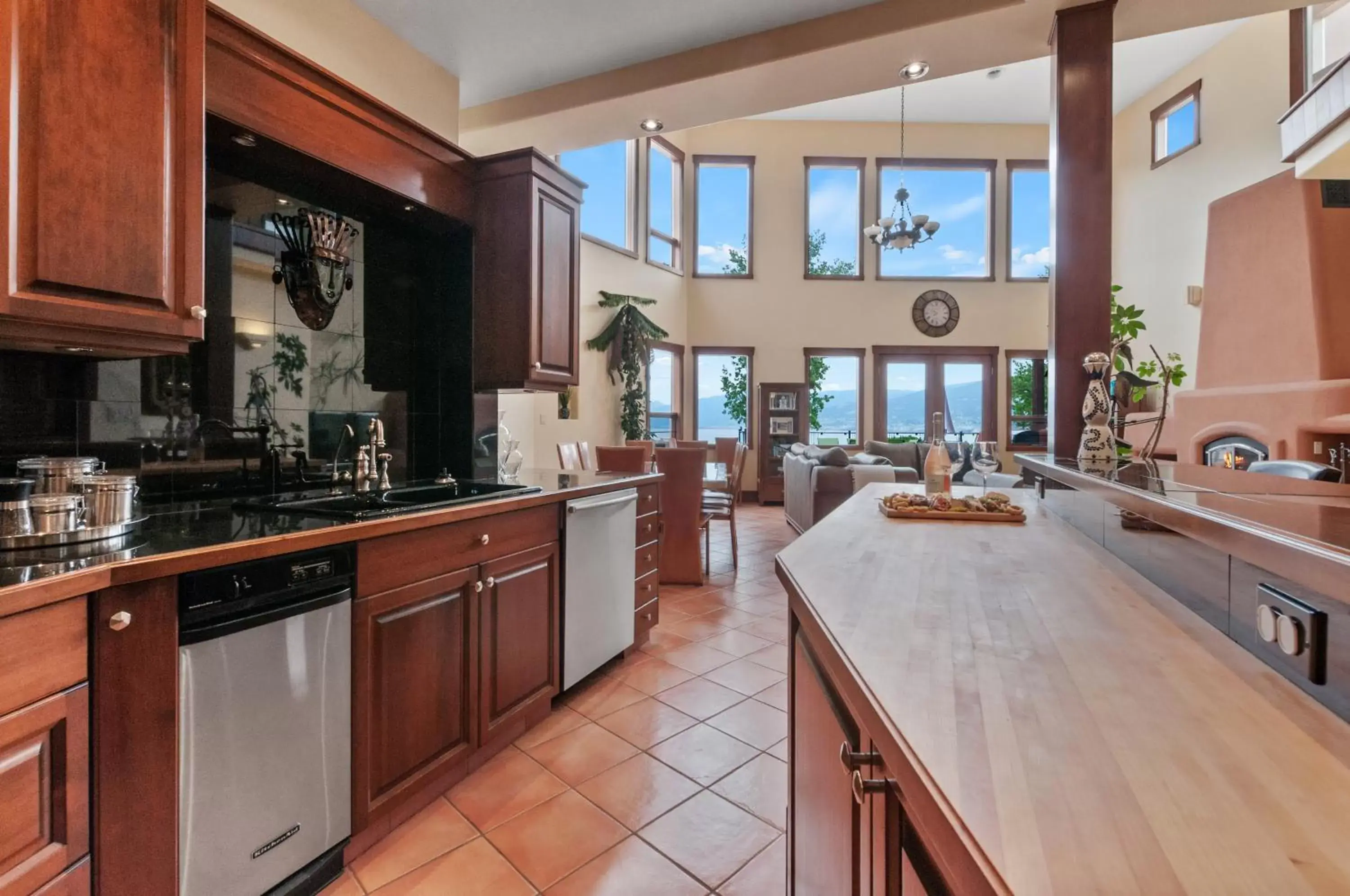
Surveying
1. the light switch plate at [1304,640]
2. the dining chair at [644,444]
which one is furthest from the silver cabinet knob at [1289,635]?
the dining chair at [644,444]

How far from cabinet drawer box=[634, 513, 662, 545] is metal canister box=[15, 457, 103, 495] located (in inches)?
76.9

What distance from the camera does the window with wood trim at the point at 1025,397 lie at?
867cm

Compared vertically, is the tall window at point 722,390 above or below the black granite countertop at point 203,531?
above

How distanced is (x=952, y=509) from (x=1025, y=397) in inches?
330

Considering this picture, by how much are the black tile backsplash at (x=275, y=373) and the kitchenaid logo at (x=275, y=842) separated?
3.23 ft

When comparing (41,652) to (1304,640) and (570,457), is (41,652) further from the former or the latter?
(570,457)

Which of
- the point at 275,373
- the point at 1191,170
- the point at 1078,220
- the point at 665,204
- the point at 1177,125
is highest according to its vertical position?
the point at 1177,125

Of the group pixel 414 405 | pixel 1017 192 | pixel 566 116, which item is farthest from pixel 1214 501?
pixel 1017 192

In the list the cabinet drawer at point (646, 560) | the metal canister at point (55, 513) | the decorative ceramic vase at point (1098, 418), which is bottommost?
the cabinet drawer at point (646, 560)

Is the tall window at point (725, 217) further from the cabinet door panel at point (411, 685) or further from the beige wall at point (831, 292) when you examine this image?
the cabinet door panel at point (411, 685)

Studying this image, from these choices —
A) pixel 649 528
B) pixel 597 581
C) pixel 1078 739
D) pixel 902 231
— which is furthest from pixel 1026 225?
pixel 1078 739

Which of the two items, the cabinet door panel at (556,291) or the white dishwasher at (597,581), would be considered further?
the cabinet door panel at (556,291)

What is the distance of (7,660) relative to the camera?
93 cm

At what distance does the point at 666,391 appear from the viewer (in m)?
8.33
